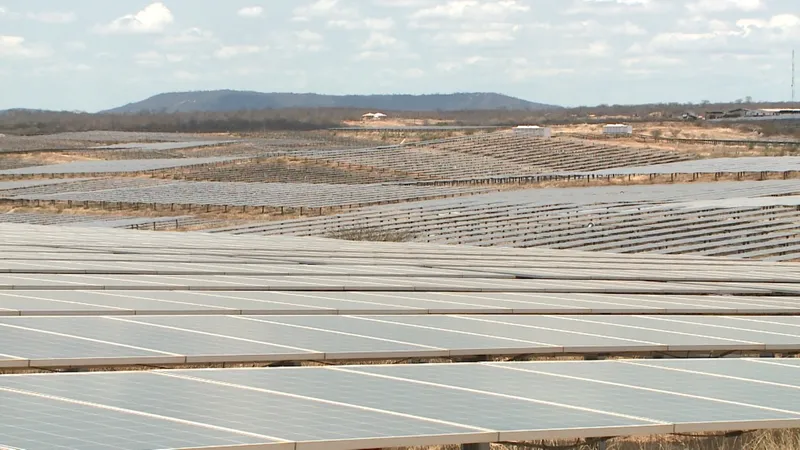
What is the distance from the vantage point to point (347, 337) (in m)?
10.7

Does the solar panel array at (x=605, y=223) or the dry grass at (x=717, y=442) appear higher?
the dry grass at (x=717, y=442)

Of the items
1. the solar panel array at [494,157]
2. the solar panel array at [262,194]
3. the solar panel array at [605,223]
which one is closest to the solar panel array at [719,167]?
the solar panel array at [494,157]

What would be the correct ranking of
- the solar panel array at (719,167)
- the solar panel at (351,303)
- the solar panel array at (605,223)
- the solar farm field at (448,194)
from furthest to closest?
the solar panel array at (719,167), the solar farm field at (448,194), the solar panel array at (605,223), the solar panel at (351,303)

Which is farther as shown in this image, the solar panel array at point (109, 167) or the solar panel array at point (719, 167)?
the solar panel array at point (109, 167)

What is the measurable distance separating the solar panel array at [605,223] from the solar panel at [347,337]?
941 inches

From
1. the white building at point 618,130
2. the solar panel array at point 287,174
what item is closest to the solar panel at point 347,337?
the solar panel array at point 287,174

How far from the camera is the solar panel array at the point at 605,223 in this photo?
37.6 meters

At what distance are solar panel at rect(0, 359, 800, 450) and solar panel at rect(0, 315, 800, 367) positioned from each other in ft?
2.89

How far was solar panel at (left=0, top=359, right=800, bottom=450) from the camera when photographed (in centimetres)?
694

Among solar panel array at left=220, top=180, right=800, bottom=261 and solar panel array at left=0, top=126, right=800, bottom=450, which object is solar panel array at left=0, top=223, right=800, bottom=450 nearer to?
solar panel array at left=0, top=126, right=800, bottom=450

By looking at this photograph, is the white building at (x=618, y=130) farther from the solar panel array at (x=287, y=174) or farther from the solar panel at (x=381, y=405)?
the solar panel at (x=381, y=405)

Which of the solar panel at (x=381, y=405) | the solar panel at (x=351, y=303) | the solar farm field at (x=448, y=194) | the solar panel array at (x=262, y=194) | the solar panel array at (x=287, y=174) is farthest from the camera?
the solar panel array at (x=287, y=174)

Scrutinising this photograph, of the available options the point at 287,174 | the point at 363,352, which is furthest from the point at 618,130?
the point at 363,352

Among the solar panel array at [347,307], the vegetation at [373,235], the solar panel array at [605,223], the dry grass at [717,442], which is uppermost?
the solar panel array at [347,307]
